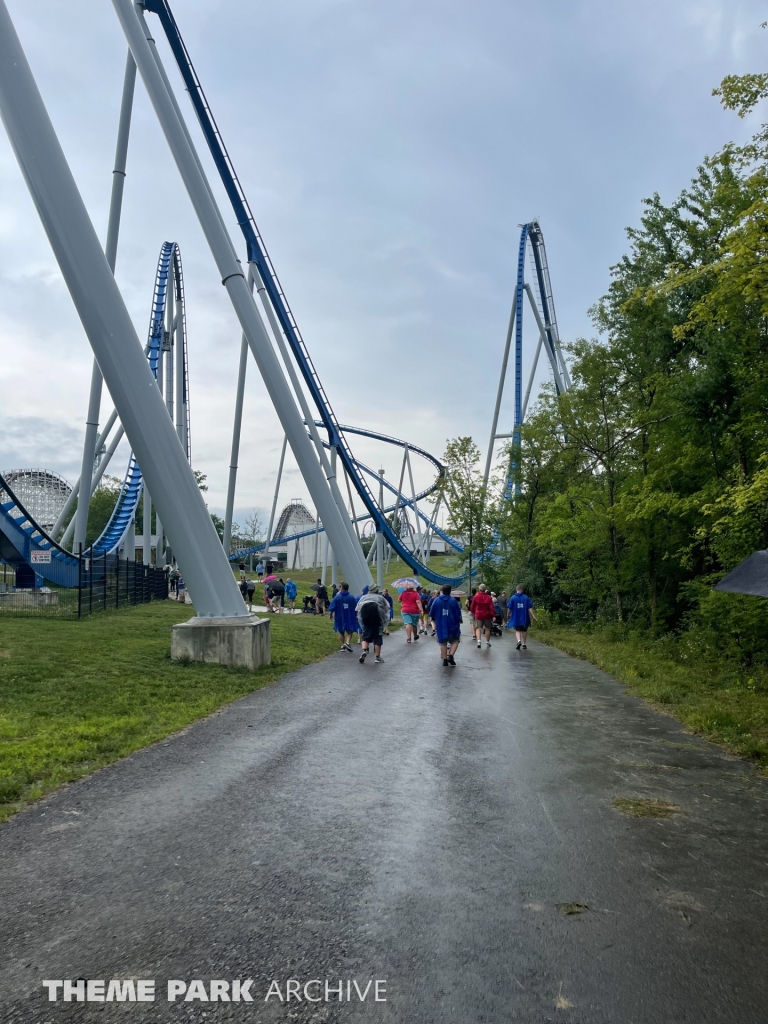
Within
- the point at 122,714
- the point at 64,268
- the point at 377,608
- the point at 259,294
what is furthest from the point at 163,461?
the point at 259,294

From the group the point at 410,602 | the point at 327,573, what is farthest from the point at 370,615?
the point at 327,573

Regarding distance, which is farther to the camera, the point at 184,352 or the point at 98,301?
the point at 184,352

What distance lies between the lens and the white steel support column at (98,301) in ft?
35.8

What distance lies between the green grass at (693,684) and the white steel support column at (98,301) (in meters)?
7.28

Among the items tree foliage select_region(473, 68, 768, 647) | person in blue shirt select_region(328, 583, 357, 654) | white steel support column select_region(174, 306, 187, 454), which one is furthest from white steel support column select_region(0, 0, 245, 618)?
white steel support column select_region(174, 306, 187, 454)

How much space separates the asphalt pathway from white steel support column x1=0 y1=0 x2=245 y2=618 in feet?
17.2

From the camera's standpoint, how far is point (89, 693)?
8992 millimetres

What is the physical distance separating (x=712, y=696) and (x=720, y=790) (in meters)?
5.74

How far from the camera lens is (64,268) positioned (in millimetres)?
11078

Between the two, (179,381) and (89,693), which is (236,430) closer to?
(179,381)

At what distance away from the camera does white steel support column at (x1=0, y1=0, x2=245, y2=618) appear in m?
10.9

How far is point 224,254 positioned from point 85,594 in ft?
32.6

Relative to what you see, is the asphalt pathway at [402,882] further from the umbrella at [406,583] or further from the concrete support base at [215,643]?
the umbrella at [406,583]

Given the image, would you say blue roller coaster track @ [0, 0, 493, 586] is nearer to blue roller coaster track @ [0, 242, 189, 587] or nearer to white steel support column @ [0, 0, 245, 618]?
blue roller coaster track @ [0, 242, 189, 587]
